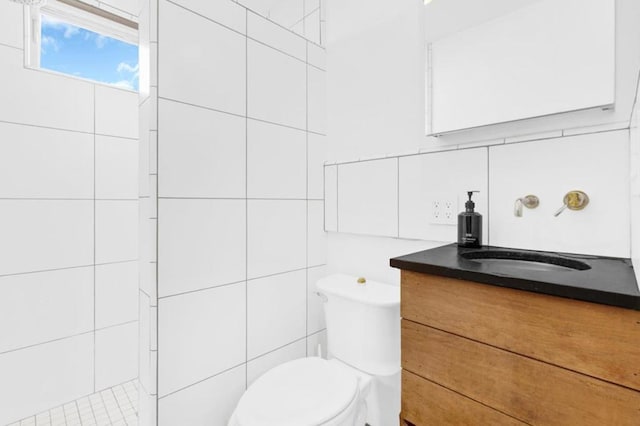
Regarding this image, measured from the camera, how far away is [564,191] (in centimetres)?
96

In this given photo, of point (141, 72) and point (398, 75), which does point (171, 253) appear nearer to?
point (141, 72)

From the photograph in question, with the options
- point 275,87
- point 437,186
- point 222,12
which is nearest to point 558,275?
point 437,186

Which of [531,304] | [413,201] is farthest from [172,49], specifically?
[531,304]

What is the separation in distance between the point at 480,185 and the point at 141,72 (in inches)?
53.2

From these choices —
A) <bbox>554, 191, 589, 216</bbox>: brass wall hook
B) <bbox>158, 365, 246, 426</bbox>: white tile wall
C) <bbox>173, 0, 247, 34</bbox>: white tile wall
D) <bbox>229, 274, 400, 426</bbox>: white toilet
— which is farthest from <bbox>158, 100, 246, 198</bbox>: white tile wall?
<bbox>554, 191, 589, 216</bbox>: brass wall hook

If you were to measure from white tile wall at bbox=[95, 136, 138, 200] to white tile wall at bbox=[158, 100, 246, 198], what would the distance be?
3.41 feet

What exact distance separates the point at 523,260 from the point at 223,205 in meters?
1.13

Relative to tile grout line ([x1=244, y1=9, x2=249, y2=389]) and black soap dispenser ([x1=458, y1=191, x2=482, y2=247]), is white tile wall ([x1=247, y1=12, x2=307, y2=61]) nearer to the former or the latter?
tile grout line ([x1=244, y1=9, x2=249, y2=389])

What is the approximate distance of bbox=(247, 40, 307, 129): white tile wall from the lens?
4.52 ft

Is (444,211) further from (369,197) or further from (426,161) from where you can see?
(369,197)

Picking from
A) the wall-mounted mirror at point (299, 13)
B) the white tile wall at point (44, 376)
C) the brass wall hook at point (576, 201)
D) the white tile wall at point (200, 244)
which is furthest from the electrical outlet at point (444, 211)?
the white tile wall at point (44, 376)

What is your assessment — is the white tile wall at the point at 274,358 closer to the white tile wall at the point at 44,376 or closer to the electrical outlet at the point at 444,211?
the electrical outlet at the point at 444,211

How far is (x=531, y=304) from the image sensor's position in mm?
667

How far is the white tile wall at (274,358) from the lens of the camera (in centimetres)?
135
